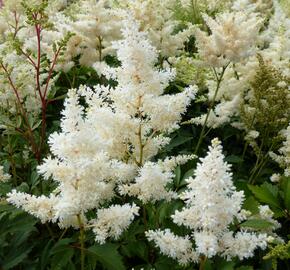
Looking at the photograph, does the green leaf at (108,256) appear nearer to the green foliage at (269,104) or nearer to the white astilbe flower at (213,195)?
the white astilbe flower at (213,195)

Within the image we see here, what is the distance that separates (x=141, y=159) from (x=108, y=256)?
1.52 feet

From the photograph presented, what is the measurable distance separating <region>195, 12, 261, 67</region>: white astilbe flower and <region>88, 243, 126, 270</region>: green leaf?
147cm

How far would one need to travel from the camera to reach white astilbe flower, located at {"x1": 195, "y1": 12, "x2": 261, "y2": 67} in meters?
2.93

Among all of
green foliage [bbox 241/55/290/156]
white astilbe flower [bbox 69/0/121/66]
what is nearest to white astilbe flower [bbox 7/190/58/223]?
green foliage [bbox 241/55/290/156]

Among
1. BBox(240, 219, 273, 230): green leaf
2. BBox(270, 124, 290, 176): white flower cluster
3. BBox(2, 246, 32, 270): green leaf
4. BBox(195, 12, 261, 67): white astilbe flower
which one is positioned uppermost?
BBox(195, 12, 261, 67): white astilbe flower

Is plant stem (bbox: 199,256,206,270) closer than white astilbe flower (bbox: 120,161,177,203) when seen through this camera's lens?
Yes

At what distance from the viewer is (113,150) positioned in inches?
86.3

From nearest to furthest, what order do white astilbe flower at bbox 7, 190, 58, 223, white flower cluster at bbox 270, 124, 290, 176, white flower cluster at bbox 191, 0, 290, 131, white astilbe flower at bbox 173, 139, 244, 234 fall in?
white astilbe flower at bbox 173, 139, 244, 234 → white astilbe flower at bbox 7, 190, 58, 223 → white flower cluster at bbox 270, 124, 290, 176 → white flower cluster at bbox 191, 0, 290, 131

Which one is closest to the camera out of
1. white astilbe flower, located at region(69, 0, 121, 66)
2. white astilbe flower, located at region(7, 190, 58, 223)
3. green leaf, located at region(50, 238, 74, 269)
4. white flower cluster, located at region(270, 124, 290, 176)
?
white astilbe flower, located at region(7, 190, 58, 223)

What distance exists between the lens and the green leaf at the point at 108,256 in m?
1.95

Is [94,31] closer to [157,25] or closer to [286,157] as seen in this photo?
[157,25]

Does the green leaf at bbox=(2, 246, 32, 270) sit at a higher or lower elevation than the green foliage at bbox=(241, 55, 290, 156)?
lower

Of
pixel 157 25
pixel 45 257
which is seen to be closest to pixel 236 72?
pixel 157 25

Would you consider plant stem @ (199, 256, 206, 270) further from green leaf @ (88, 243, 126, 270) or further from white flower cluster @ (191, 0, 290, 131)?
white flower cluster @ (191, 0, 290, 131)
